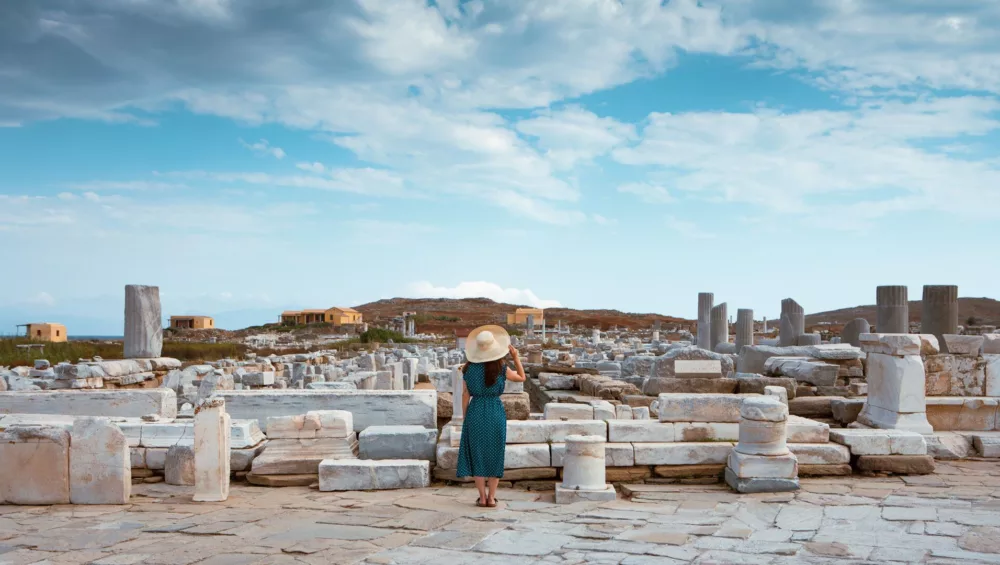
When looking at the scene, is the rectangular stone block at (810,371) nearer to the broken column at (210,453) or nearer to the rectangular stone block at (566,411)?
the rectangular stone block at (566,411)

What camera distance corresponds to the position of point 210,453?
6.71 metres

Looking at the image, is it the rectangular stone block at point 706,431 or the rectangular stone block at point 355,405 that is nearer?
the rectangular stone block at point 706,431

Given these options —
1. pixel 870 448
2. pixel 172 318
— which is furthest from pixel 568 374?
pixel 172 318

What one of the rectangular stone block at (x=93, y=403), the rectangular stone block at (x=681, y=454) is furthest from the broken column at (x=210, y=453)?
the rectangular stone block at (x=681, y=454)

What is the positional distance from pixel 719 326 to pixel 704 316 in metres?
1.23

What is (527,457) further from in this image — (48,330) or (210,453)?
(48,330)

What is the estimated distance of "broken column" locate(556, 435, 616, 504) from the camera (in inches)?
264

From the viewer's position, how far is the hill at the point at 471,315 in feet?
226

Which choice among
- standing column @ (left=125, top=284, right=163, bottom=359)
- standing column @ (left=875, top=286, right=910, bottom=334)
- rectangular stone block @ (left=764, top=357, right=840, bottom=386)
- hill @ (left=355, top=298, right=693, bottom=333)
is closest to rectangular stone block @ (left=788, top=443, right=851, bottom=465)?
rectangular stone block @ (left=764, top=357, right=840, bottom=386)

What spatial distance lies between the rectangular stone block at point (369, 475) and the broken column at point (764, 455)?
3000mm

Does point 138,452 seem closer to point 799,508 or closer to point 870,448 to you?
point 799,508

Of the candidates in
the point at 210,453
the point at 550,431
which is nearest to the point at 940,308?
the point at 550,431

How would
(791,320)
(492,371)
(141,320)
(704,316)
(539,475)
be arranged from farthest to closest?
(704,316) → (791,320) → (141,320) → (539,475) → (492,371)

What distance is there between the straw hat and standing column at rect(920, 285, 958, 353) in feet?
47.4
